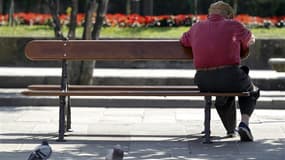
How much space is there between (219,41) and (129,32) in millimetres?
9250

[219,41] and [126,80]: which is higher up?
[219,41]

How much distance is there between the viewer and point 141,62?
49.3 feet

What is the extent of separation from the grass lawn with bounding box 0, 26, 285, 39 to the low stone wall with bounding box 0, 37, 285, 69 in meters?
0.64

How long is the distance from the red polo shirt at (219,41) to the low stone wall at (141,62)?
689cm

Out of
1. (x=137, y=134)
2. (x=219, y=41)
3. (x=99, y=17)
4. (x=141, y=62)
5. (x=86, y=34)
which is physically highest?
(x=219, y=41)

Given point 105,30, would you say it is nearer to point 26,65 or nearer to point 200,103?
point 26,65

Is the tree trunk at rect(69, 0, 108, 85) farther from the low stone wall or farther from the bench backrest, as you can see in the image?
the bench backrest

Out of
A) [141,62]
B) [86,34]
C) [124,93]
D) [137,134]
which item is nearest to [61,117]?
[124,93]

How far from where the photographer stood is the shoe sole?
26.2 feet

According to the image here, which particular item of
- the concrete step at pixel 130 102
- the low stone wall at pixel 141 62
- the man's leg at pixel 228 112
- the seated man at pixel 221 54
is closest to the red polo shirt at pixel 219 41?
the seated man at pixel 221 54

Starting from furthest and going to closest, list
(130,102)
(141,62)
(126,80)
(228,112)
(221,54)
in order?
1. (141,62)
2. (126,80)
3. (130,102)
4. (228,112)
5. (221,54)

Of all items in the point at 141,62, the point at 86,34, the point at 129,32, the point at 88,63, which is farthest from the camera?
the point at 129,32

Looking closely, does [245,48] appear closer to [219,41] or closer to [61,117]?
[219,41]

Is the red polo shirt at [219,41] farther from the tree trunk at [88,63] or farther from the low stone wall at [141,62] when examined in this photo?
the low stone wall at [141,62]
